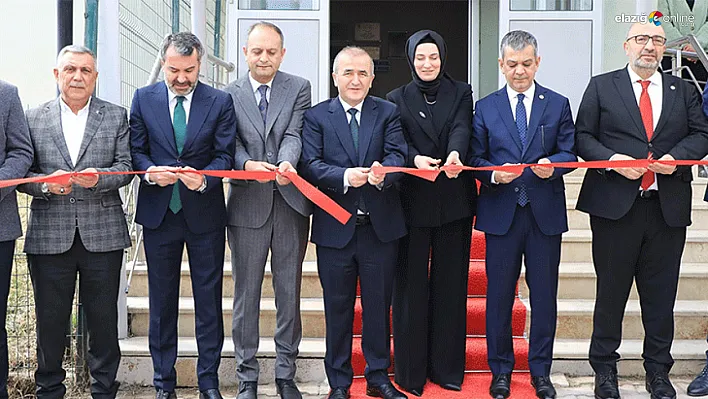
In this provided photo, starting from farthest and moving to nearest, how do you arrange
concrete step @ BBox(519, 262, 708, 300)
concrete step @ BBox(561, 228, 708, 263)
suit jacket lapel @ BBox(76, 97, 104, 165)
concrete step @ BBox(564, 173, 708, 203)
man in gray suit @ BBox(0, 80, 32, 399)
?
concrete step @ BBox(564, 173, 708, 203)
concrete step @ BBox(561, 228, 708, 263)
concrete step @ BBox(519, 262, 708, 300)
suit jacket lapel @ BBox(76, 97, 104, 165)
man in gray suit @ BBox(0, 80, 32, 399)

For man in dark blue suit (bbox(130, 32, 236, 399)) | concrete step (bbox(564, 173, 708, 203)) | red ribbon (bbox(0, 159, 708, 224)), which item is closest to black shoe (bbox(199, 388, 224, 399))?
man in dark blue suit (bbox(130, 32, 236, 399))

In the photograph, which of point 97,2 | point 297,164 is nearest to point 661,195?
point 297,164

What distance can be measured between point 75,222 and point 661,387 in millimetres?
2939

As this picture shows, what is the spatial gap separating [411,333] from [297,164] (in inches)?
40.8

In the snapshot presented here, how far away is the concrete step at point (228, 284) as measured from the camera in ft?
15.4

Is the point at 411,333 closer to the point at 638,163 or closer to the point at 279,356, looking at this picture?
the point at 279,356

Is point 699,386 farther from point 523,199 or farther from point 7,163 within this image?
point 7,163

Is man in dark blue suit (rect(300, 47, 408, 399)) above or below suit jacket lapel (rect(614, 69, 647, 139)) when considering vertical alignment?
below

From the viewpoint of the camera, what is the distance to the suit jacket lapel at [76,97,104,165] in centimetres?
359

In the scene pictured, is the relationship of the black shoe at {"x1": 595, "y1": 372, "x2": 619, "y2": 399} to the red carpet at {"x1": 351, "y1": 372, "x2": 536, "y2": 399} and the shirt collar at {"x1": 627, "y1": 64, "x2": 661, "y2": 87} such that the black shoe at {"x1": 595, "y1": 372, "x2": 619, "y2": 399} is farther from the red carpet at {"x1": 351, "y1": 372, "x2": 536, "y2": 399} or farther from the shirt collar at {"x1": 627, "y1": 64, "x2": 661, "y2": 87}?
the shirt collar at {"x1": 627, "y1": 64, "x2": 661, "y2": 87}

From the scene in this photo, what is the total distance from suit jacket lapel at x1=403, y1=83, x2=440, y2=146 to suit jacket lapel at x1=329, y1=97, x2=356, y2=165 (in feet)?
A: 1.17

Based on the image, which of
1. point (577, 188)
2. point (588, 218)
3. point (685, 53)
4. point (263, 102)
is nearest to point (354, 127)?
point (263, 102)

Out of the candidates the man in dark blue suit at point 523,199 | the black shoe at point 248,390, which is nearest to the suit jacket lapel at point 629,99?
the man in dark blue suit at point 523,199

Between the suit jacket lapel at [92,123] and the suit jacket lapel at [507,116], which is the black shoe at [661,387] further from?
the suit jacket lapel at [92,123]
